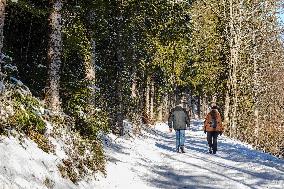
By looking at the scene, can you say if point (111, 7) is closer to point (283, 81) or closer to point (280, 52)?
point (280, 52)

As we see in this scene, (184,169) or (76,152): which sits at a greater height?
(76,152)

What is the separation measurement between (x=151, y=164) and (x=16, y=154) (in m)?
8.21

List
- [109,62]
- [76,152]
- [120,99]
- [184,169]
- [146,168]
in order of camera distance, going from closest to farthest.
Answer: [76,152] → [146,168] → [184,169] → [120,99] → [109,62]

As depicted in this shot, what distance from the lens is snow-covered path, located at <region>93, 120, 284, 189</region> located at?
12477 mm

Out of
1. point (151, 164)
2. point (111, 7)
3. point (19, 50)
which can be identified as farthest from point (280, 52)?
point (19, 50)

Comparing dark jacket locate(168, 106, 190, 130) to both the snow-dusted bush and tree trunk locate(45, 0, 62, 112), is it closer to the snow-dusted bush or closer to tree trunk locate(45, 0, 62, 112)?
the snow-dusted bush

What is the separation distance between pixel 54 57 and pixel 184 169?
5644 mm

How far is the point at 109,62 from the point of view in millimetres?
24000

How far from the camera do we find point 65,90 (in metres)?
13.4

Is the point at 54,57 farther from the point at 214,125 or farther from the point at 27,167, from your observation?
the point at 214,125

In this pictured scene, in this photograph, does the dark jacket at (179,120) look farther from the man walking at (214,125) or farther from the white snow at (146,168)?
Result: the white snow at (146,168)

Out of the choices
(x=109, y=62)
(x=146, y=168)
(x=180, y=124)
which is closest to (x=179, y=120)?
(x=180, y=124)

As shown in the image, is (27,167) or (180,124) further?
(180,124)

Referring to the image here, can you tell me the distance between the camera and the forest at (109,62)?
1123 centimetres
